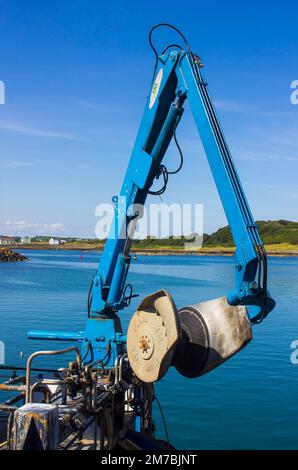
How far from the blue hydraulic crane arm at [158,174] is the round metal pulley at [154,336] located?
4.27ft

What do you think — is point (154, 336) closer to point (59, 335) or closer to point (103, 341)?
point (103, 341)

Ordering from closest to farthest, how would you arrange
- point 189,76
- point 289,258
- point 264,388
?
point 189,76, point 264,388, point 289,258

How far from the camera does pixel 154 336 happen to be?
26.5 ft

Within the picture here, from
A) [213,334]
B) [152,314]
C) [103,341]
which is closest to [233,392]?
[103,341]

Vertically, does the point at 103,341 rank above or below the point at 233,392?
above

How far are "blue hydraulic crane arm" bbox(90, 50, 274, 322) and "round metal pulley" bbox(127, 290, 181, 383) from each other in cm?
130

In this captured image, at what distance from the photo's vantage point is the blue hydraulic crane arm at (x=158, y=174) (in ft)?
28.5

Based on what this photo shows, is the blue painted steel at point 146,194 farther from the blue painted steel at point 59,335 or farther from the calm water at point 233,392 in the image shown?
the calm water at point 233,392

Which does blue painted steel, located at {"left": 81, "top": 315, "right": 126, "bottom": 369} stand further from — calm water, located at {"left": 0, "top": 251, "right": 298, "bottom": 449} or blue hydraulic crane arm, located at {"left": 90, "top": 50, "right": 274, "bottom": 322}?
calm water, located at {"left": 0, "top": 251, "right": 298, "bottom": 449}

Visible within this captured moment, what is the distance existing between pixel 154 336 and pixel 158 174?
16.0 feet
